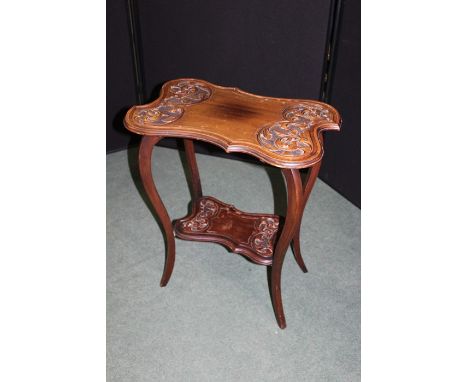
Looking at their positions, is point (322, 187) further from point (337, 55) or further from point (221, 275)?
point (221, 275)

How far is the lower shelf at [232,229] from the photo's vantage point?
187 cm

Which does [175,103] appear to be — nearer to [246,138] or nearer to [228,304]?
[246,138]

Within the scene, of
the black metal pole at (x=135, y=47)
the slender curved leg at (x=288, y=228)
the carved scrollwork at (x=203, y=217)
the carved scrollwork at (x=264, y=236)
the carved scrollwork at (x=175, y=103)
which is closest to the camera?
the slender curved leg at (x=288, y=228)

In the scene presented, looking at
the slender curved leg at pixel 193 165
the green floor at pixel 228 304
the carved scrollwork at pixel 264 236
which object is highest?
the slender curved leg at pixel 193 165

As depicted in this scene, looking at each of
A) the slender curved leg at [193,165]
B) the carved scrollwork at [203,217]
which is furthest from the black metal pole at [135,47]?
the carved scrollwork at [203,217]

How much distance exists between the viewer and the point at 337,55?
2.33m

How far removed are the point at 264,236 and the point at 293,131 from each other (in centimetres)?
62

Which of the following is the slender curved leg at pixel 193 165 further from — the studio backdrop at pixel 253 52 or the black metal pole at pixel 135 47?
the black metal pole at pixel 135 47

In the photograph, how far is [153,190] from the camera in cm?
169

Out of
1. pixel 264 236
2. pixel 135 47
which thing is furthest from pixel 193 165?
pixel 135 47

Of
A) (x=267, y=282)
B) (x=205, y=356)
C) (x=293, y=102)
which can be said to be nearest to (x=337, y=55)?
(x=293, y=102)

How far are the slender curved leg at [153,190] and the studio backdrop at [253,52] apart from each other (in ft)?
4.05

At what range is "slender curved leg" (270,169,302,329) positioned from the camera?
1.42 m

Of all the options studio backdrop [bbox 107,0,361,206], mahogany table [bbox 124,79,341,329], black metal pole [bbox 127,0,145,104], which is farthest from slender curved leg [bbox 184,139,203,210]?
black metal pole [bbox 127,0,145,104]
